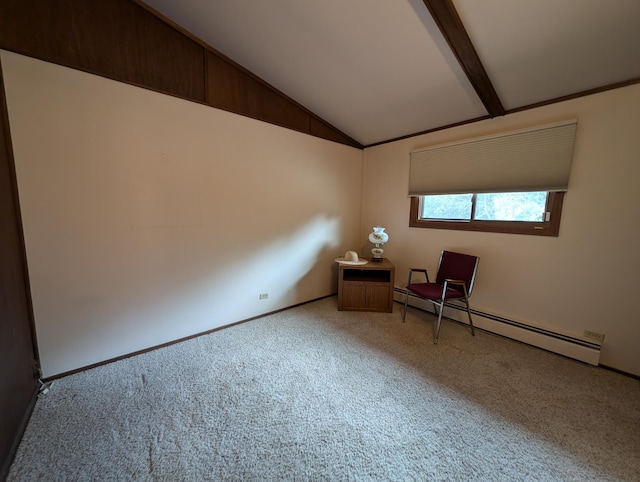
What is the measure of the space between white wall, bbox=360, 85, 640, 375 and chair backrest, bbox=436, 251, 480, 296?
21 centimetres

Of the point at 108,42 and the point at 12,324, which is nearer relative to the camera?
the point at 12,324

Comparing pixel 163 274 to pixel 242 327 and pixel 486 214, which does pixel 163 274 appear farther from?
pixel 486 214

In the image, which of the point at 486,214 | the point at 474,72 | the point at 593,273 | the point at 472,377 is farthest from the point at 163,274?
the point at 593,273

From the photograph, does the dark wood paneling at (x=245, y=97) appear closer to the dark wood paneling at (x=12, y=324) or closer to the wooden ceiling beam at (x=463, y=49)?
the dark wood paneling at (x=12, y=324)

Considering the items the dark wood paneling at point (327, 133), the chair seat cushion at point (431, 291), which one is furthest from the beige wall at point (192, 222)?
the chair seat cushion at point (431, 291)

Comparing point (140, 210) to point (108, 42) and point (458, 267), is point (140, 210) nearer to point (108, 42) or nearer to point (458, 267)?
point (108, 42)

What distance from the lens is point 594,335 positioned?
2.15 m

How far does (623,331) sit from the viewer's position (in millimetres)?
2031

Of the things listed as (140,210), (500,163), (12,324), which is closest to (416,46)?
(500,163)

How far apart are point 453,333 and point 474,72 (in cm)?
256

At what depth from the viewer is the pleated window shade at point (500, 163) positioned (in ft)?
7.31

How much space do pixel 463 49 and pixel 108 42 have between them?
2.75m

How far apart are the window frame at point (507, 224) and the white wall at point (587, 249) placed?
0.05 metres

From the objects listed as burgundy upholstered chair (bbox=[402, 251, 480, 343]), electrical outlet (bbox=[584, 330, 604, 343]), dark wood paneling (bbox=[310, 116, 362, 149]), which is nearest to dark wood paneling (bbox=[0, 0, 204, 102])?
dark wood paneling (bbox=[310, 116, 362, 149])
